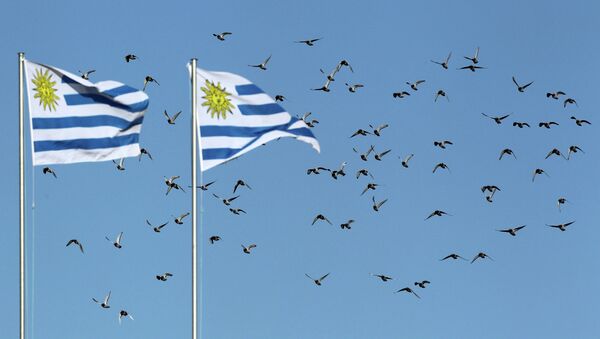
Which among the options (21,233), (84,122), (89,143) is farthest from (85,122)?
(21,233)

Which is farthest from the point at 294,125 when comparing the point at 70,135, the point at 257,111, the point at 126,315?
the point at 126,315

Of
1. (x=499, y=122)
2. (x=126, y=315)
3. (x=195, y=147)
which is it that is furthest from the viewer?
(x=499, y=122)

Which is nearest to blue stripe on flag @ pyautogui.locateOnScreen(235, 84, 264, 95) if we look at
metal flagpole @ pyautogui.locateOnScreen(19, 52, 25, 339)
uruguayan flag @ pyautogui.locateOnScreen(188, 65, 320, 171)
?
uruguayan flag @ pyautogui.locateOnScreen(188, 65, 320, 171)

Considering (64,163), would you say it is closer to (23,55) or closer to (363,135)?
(23,55)

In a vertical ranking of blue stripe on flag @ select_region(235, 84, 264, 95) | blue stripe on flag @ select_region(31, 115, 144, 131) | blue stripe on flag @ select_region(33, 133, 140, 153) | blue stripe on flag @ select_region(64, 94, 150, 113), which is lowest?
blue stripe on flag @ select_region(33, 133, 140, 153)

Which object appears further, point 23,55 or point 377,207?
point 377,207

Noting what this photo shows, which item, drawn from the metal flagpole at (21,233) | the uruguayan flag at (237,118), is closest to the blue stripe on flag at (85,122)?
the metal flagpole at (21,233)

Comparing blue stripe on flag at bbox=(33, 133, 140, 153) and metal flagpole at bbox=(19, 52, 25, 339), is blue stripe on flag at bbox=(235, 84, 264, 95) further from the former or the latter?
metal flagpole at bbox=(19, 52, 25, 339)
